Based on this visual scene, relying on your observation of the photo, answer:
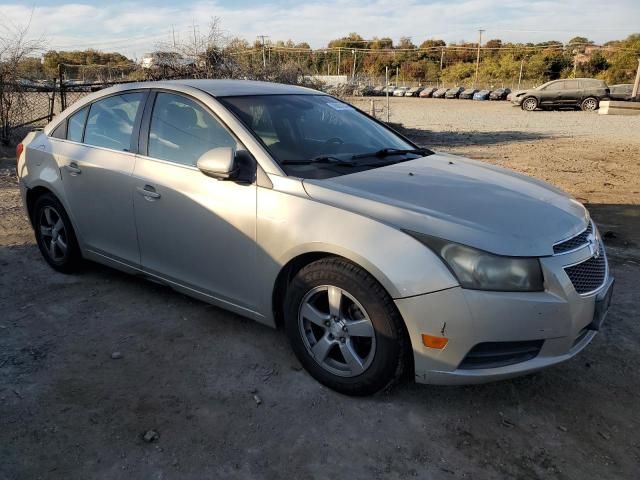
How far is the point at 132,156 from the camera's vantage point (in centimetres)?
375

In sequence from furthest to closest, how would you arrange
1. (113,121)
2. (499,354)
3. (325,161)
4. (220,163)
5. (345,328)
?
1. (113,121)
2. (325,161)
3. (220,163)
4. (345,328)
5. (499,354)

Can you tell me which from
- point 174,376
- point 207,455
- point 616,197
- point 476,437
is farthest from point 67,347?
point 616,197

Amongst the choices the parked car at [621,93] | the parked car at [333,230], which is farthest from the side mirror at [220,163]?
the parked car at [621,93]

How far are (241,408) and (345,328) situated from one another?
0.71 metres

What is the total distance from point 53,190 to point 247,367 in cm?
244

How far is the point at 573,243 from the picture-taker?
8.93 ft

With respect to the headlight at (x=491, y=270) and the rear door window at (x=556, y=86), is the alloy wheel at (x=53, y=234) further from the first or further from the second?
the rear door window at (x=556, y=86)

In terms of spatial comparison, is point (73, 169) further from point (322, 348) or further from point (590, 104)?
point (590, 104)

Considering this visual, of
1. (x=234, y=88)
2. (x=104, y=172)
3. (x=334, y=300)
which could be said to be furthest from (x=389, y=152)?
(x=104, y=172)

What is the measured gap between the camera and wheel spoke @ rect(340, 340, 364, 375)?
2785 millimetres

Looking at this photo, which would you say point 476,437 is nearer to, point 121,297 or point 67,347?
point 67,347

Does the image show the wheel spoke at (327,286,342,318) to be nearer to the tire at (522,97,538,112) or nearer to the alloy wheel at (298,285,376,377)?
the alloy wheel at (298,285,376,377)

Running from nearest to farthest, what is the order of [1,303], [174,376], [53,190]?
[174,376], [1,303], [53,190]

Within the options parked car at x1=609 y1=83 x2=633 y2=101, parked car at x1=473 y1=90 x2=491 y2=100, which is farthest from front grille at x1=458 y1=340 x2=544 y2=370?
parked car at x1=473 y1=90 x2=491 y2=100
